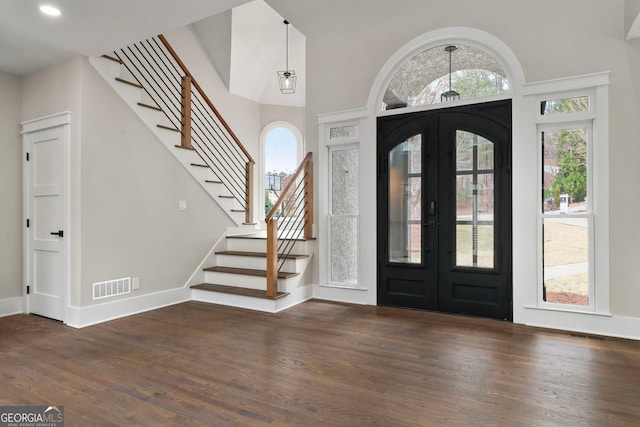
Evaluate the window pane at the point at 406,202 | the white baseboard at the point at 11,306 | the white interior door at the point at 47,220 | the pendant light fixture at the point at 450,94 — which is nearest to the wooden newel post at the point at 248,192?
the window pane at the point at 406,202

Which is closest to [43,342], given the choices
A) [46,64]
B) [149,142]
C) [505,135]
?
[149,142]

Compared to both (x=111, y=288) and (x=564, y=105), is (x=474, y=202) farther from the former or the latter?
(x=111, y=288)

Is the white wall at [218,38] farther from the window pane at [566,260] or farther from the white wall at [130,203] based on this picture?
the window pane at [566,260]

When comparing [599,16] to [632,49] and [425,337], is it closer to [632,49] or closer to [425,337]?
[632,49]

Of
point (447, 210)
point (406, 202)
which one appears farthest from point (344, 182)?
point (447, 210)

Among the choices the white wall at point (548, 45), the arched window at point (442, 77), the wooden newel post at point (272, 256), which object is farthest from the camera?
the wooden newel post at point (272, 256)

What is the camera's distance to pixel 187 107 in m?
5.06

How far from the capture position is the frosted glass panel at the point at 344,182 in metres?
4.90

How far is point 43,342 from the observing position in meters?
3.35

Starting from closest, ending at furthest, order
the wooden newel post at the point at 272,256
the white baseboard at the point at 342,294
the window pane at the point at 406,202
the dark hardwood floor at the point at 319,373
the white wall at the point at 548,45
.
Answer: the dark hardwood floor at the point at 319,373
the white wall at the point at 548,45
the wooden newel post at the point at 272,256
the window pane at the point at 406,202
the white baseboard at the point at 342,294

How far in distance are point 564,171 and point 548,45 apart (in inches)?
49.5

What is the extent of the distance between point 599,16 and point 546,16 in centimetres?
→ 44

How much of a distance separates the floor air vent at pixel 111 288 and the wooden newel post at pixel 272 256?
1.59 metres

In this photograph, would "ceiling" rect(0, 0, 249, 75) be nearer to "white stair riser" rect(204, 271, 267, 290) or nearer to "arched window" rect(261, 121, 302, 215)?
"white stair riser" rect(204, 271, 267, 290)
